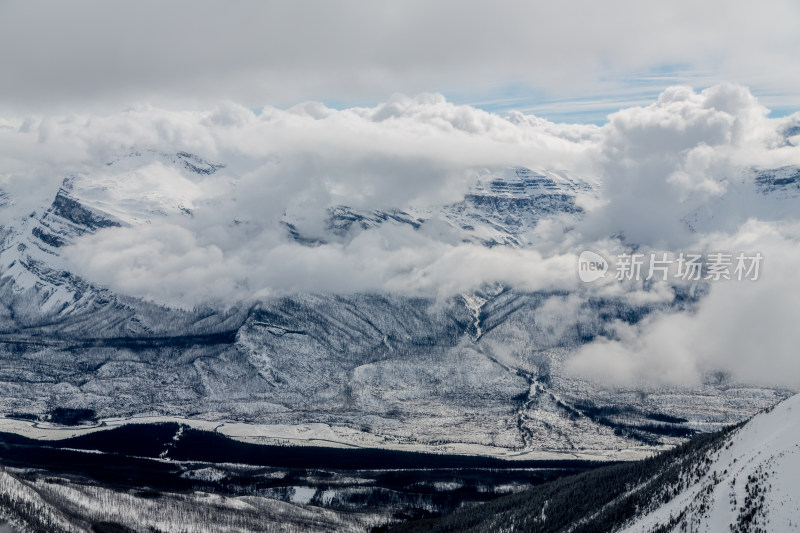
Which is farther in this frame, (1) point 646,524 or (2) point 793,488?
(1) point 646,524

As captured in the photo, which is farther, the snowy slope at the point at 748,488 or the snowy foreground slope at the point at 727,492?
the snowy foreground slope at the point at 727,492

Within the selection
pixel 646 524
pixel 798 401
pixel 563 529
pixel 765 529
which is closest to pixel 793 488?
pixel 765 529

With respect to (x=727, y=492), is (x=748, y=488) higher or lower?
higher

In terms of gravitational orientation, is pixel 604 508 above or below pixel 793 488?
below

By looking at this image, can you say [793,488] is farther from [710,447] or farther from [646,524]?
[710,447]

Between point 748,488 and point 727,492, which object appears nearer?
Answer: point 748,488

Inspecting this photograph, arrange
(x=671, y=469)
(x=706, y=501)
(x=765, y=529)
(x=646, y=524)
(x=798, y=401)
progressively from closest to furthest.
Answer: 1. (x=765, y=529)
2. (x=706, y=501)
3. (x=646, y=524)
4. (x=798, y=401)
5. (x=671, y=469)

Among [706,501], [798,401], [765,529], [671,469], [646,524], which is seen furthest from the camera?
[671,469]

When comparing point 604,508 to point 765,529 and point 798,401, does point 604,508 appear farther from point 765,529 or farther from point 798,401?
point 765,529

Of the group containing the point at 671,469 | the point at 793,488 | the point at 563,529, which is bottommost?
the point at 563,529

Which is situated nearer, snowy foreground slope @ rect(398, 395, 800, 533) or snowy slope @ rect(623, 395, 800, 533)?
snowy slope @ rect(623, 395, 800, 533)
